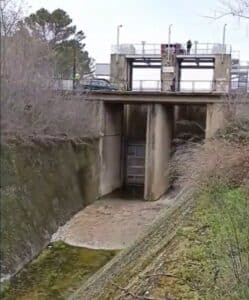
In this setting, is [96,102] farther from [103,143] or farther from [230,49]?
[230,49]

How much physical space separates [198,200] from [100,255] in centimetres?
287

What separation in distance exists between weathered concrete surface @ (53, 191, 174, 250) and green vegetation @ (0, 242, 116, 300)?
68cm

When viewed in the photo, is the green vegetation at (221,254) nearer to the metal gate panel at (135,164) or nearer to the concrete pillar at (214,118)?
the concrete pillar at (214,118)

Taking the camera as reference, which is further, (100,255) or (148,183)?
(148,183)

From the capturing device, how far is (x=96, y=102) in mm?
20094

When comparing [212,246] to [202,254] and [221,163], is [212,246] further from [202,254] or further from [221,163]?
[221,163]

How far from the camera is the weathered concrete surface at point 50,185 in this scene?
11.8m

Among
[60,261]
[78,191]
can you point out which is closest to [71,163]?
[78,191]

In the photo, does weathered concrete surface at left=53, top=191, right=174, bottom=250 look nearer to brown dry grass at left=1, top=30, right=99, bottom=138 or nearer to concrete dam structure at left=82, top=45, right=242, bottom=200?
concrete dam structure at left=82, top=45, right=242, bottom=200

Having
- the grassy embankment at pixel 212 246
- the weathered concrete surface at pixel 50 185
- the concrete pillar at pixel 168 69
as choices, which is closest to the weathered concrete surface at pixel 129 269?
the grassy embankment at pixel 212 246

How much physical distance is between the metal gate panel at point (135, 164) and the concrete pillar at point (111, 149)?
19.3 inches

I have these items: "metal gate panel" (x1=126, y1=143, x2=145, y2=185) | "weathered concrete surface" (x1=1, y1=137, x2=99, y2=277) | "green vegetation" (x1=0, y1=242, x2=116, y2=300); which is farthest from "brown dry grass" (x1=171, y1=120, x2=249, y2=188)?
"metal gate panel" (x1=126, y1=143, x2=145, y2=185)

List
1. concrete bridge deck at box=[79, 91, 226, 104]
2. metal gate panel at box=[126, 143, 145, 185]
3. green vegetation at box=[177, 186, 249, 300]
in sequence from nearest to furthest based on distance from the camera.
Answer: green vegetation at box=[177, 186, 249, 300], concrete bridge deck at box=[79, 91, 226, 104], metal gate panel at box=[126, 143, 145, 185]

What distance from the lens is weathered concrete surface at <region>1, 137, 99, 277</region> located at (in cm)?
1177
